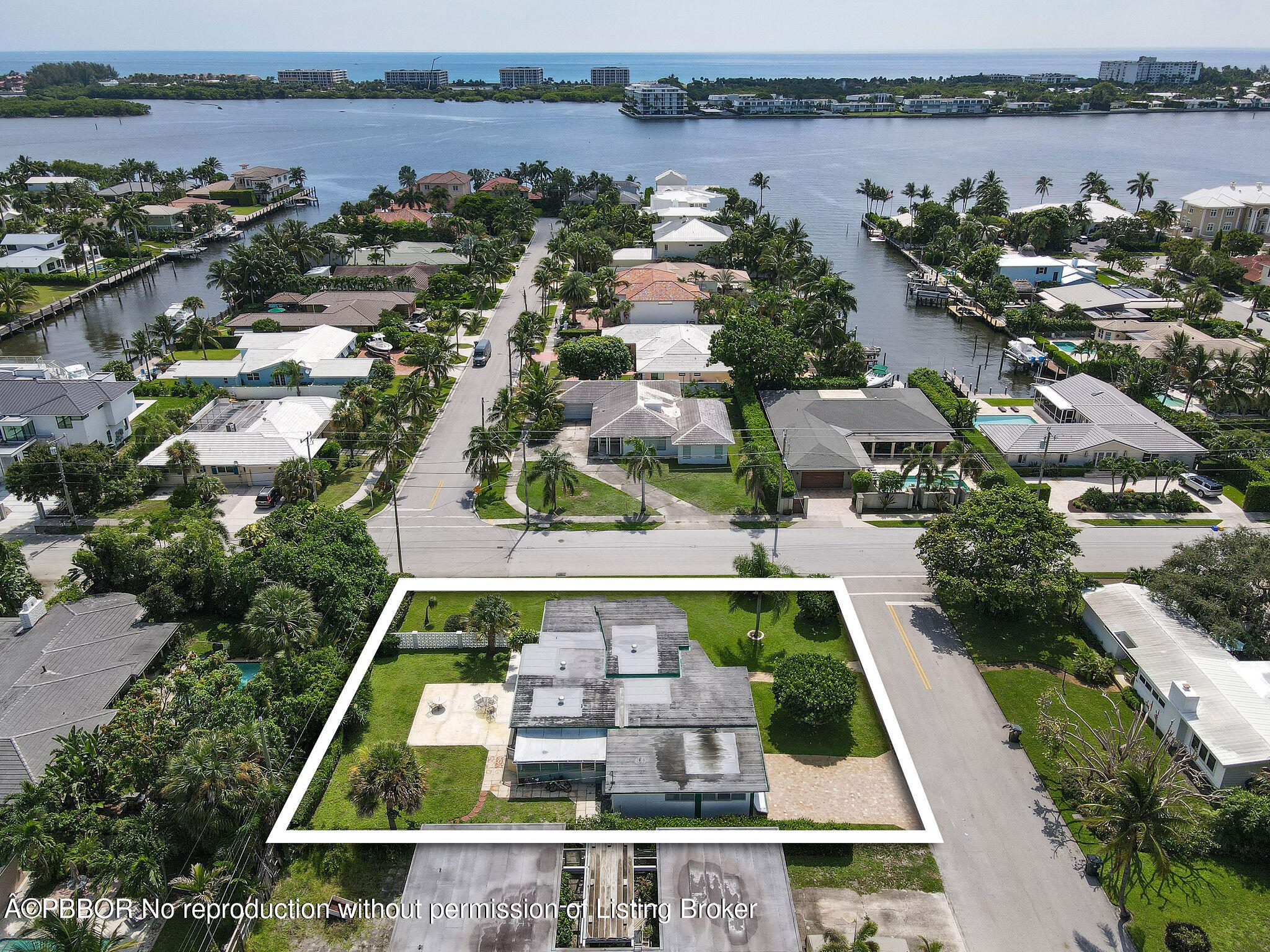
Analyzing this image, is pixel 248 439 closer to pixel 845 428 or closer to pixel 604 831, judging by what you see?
pixel 845 428

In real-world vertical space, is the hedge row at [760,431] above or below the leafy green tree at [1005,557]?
below

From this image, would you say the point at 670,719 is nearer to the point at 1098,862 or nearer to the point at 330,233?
the point at 1098,862

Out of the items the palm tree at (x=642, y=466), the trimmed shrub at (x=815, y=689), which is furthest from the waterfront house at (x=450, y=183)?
the trimmed shrub at (x=815, y=689)

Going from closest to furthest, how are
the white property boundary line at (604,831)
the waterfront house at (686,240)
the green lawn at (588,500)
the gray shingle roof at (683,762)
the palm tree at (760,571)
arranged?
the white property boundary line at (604,831) < the gray shingle roof at (683,762) < the palm tree at (760,571) < the green lawn at (588,500) < the waterfront house at (686,240)

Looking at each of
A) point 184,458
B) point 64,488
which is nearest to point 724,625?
point 184,458

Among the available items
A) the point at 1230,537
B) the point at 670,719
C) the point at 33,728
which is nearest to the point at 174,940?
the point at 33,728

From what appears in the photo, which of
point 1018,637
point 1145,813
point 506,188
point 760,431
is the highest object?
point 506,188

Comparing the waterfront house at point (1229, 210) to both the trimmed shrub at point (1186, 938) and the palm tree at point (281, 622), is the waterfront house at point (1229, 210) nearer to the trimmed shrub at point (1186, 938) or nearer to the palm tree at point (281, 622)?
the trimmed shrub at point (1186, 938)
